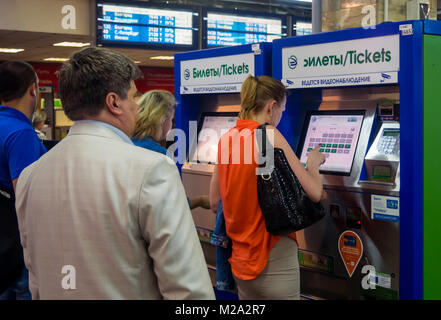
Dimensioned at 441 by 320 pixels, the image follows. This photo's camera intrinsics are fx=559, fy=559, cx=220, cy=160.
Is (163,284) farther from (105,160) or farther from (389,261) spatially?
(389,261)

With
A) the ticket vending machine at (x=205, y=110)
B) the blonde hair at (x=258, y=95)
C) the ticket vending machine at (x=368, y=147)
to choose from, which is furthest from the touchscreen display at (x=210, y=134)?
the blonde hair at (x=258, y=95)

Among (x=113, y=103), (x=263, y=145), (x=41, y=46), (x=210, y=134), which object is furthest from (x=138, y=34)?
(x=113, y=103)

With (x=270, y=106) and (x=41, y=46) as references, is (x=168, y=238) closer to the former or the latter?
(x=270, y=106)

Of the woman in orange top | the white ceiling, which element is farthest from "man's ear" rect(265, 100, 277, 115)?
the white ceiling

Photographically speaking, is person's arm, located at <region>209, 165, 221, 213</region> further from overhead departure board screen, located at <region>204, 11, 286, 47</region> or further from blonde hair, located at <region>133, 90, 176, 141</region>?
overhead departure board screen, located at <region>204, 11, 286, 47</region>

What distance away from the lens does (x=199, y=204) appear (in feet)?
10.9

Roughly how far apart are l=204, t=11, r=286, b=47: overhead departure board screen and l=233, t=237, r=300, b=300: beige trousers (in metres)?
4.85

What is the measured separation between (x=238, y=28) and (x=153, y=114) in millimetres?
4667

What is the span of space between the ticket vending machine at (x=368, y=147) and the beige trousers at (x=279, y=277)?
0.46m

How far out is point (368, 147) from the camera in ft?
9.04

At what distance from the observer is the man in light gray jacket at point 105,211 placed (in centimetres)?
126

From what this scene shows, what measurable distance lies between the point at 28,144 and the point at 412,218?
1650mm

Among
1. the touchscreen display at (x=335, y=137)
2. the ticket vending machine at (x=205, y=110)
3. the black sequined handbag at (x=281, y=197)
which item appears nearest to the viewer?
the black sequined handbag at (x=281, y=197)

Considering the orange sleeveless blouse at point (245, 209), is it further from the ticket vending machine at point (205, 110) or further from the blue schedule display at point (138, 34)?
the blue schedule display at point (138, 34)
